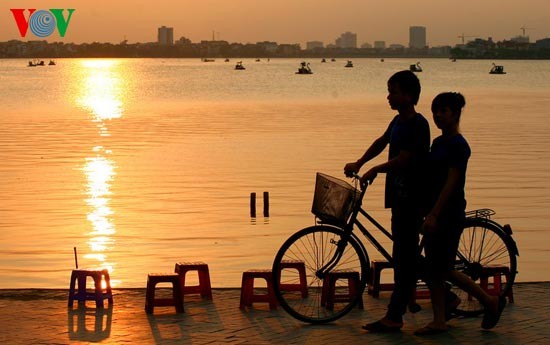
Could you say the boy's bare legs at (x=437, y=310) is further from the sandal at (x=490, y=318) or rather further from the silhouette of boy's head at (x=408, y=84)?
the silhouette of boy's head at (x=408, y=84)

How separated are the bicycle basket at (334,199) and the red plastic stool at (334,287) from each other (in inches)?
21.5

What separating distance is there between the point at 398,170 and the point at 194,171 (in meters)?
18.6

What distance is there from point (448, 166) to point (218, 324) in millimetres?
2021

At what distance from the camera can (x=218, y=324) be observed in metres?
9.05

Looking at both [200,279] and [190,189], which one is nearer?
[200,279]

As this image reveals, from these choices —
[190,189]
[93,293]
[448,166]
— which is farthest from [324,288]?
[190,189]

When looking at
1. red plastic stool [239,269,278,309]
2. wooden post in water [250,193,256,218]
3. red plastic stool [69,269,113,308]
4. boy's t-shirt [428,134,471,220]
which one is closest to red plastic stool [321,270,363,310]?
red plastic stool [239,269,278,309]

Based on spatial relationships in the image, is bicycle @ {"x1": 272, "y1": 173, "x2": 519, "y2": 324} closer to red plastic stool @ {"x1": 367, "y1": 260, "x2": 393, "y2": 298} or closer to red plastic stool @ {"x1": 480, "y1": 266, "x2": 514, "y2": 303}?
red plastic stool @ {"x1": 480, "y1": 266, "x2": 514, "y2": 303}

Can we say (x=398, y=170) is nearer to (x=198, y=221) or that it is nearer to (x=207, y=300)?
(x=207, y=300)

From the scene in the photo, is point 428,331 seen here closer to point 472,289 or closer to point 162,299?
point 472,289

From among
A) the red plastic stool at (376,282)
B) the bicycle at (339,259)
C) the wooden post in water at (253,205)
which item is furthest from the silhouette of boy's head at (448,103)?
the wooden post in water at (253,205)

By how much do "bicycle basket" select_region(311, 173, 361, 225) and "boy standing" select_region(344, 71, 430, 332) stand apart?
6.3 inches

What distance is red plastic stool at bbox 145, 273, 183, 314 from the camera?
9.53m

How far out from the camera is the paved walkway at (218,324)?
8570 mm
